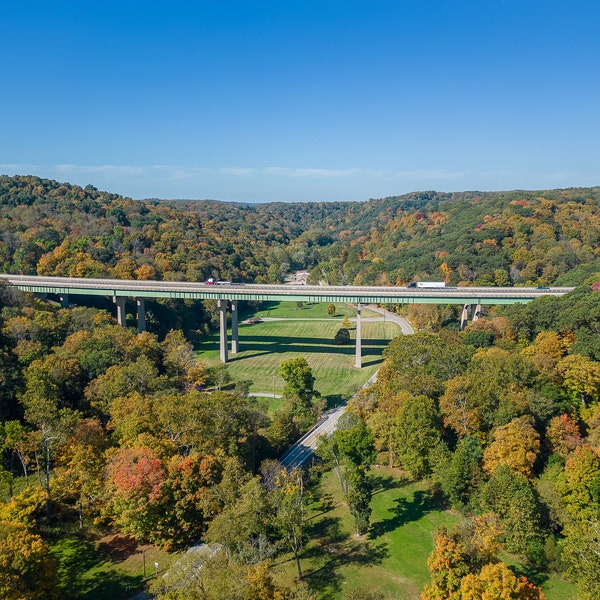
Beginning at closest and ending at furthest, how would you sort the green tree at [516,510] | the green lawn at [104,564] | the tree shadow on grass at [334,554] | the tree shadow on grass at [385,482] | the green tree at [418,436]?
the green lawn at [104,564], the tree shadow on grass at [334,554], the green tree at [516,510], the green tree at [418,436], the tree shadow on grass at [385,482]

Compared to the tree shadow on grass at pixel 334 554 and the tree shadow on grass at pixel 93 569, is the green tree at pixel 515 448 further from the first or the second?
the tree shadow on grass at pixel 93 569

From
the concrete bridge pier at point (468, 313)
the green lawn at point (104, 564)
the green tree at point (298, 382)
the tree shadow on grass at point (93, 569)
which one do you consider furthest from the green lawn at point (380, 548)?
the concrete bridge pier at point (468, 313)

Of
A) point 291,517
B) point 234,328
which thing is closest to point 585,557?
point 291,517

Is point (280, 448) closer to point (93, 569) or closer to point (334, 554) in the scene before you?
point (334, 554)

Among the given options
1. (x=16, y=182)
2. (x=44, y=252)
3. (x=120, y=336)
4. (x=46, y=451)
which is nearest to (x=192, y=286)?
(x=120, y=336)

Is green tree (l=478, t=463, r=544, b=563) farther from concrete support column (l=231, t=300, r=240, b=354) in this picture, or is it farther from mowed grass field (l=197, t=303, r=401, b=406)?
concrete support column (l=231, t=300, r=240, b=354)

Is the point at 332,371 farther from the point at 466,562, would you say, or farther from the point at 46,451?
the point at 466,562

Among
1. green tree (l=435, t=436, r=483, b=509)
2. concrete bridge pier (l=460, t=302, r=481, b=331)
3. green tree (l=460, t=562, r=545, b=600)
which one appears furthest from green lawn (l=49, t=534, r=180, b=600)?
concrete bridge pier (l=460, t=302, r=481, b=331)
